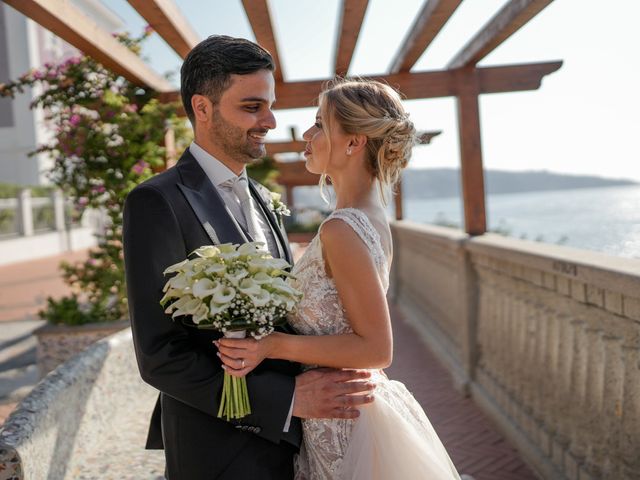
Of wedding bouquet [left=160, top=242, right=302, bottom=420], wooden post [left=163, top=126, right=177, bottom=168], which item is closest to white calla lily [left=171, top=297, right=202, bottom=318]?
wedding bouquet [left=160, top=242, right=302, bottom=420]

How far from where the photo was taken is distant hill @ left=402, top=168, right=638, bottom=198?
39500mm

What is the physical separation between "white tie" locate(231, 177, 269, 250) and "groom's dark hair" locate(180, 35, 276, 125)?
326 mm

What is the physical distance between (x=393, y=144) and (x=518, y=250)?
2.25 metres

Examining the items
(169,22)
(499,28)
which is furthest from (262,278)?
(499,28)

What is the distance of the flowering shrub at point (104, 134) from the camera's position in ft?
22.3

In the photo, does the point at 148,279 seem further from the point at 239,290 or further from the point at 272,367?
the point at 272,367

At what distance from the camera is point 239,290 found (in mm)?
1731

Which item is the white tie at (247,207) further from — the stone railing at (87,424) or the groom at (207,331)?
the stone railing at (87,424)

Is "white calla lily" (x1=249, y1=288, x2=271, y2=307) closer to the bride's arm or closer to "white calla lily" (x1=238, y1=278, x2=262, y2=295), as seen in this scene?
"white calla lily" (x1=238, y1=278, x2=262, y2=295)

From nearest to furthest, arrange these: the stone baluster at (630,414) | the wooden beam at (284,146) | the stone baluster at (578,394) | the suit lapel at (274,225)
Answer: the suit lapel at (274,225) → the stone baluster at (630,414) → the stone baluster at (578,394) → the wooden beam at (284,146)

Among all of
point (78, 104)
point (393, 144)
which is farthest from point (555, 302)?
point (78, 104)

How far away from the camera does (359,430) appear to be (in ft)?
7.04

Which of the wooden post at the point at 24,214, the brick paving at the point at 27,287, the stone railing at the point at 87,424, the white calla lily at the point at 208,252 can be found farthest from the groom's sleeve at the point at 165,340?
the wooden post at the point at 24,214

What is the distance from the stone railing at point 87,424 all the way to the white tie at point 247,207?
49.1 inches
